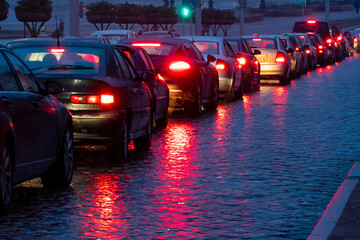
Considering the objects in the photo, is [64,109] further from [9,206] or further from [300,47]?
[300,47]

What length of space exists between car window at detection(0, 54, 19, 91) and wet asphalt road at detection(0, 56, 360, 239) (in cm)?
109

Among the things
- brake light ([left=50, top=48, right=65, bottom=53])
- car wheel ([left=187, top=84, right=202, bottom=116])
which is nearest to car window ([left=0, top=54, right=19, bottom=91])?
brake light ([left=50, top=48, right=65, bottom=53])

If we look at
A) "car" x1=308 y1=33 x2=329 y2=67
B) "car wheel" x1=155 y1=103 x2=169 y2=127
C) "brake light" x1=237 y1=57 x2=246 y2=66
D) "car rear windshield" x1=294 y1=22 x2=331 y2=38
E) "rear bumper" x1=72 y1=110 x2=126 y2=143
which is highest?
"rear bumper" x1=72 y1=110 x2=126 y2=143

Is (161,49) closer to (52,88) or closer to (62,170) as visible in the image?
(62,170)

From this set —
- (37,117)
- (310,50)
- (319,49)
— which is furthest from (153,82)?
(319,49)

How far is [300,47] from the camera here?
1668 inches

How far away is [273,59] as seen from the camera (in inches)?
1339

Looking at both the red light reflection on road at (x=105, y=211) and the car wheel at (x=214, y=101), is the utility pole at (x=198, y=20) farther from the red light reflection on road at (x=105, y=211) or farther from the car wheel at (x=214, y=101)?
the red light reflection on road at (x=105, y=211)

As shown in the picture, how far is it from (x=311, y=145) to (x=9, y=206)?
6.82m

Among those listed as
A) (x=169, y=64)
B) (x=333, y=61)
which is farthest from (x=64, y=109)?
(x=333, y=61)

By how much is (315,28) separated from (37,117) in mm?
48404

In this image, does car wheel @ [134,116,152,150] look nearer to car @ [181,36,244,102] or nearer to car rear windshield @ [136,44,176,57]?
car rear windshield @ [136,44,176,57]

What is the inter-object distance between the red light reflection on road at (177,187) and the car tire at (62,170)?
971 mm

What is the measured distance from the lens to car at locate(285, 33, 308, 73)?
41.2 m
